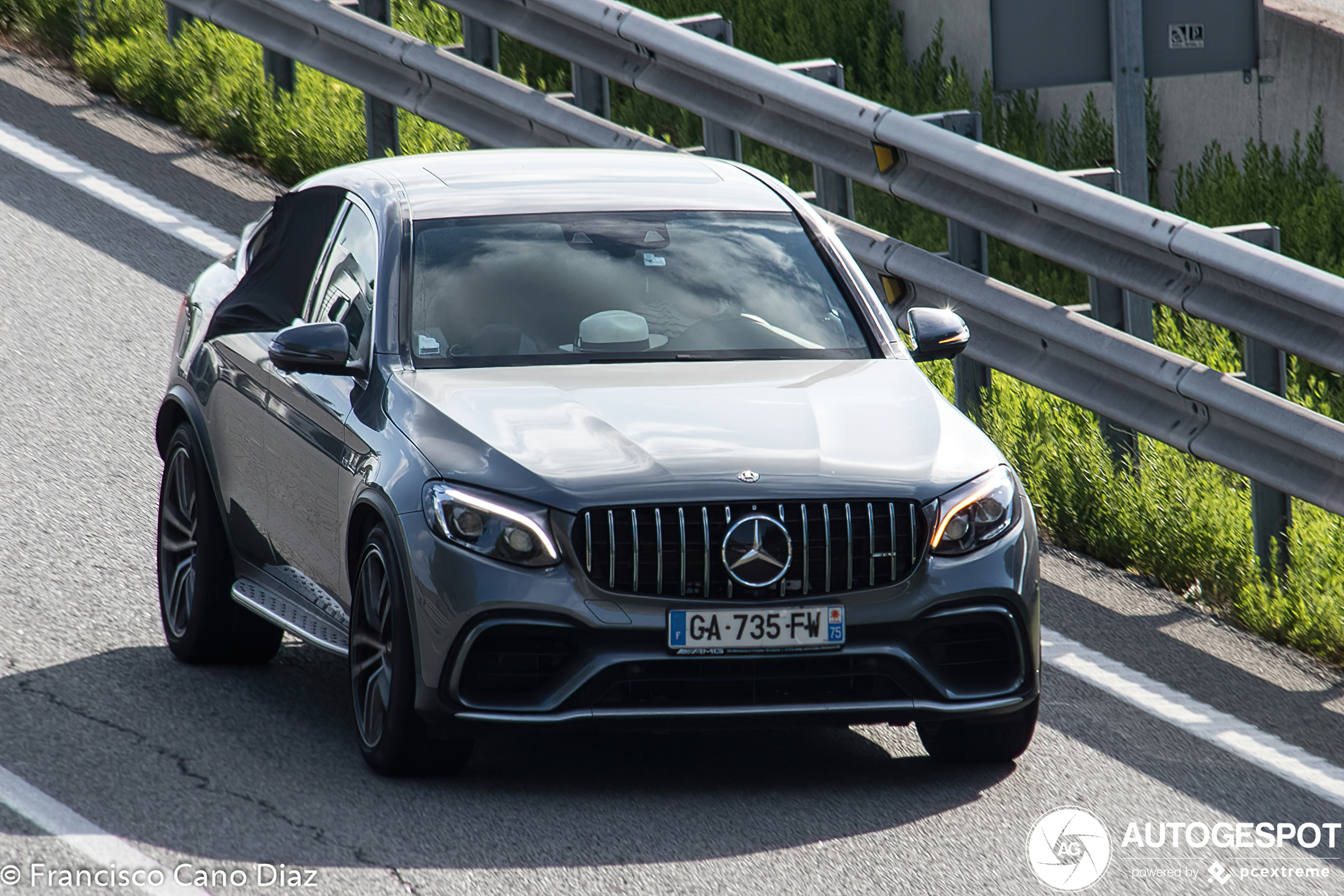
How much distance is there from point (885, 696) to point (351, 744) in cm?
163

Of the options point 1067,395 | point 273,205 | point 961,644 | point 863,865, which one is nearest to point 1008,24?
point 1067,395

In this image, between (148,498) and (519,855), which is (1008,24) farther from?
(519,855)

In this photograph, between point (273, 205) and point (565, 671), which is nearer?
point (565, 671)

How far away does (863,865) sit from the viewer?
5.84 m

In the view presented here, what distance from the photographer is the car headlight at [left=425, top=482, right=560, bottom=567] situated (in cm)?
611

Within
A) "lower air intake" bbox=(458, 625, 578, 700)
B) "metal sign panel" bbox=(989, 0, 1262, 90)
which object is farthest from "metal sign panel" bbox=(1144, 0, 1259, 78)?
"lower air intake" bbox=(458, 625, 578, 700)

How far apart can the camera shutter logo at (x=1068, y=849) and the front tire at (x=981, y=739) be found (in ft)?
1.05

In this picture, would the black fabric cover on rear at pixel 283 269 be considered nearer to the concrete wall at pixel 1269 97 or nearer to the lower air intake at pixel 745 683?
the lower air intake at pixel 745 683

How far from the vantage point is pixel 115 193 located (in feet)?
42.3

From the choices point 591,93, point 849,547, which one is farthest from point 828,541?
point 591,93

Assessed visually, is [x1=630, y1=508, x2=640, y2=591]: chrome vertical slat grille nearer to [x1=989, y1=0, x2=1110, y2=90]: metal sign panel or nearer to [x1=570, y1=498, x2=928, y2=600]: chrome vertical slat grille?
[x1=570, y1=498, x2=928, y2=600]: chrome vertical slat grille

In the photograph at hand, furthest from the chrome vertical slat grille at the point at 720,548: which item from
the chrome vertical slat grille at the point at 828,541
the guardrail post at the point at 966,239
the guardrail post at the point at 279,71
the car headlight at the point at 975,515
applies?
the guardrail post at the point at 279,71

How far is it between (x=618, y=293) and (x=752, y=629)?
5.05 feet

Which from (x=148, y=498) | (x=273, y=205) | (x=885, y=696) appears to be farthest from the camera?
(x=148, y=498)
